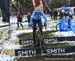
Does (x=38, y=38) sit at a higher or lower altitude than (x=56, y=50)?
higher

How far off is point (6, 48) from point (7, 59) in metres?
2.49

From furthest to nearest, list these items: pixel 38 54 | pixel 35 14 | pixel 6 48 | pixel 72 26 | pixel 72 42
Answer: pixel 72 26 < pixel 72 42 < pixel 6 48 < pixel 35 14 < pixel 38 54

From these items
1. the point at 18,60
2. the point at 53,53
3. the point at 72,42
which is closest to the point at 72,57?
the point at 53,53

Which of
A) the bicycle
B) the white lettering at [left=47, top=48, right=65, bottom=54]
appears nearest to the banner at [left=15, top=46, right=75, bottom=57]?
the white lettering at [left=47, top=48, right=65, bottom=54]

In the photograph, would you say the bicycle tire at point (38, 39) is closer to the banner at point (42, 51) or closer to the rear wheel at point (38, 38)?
the rear wheel at point (38, 38)

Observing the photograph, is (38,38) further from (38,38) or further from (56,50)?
(56,50)

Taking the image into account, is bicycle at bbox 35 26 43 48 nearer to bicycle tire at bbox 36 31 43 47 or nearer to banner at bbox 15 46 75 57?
bicycle tire at bbox 36 31 43 47

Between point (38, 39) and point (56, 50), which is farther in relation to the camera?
point (38, 39)

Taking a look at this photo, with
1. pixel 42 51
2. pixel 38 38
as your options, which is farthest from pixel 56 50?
pixel 38 38

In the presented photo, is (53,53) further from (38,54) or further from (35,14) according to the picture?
(35,14)

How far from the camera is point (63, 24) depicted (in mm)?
19766

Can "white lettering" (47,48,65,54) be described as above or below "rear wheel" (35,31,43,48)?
below

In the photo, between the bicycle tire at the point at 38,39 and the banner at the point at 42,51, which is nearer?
the banner at the point at 42,51

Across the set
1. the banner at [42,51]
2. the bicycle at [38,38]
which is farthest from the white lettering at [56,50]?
the bicycle at [38,38]
